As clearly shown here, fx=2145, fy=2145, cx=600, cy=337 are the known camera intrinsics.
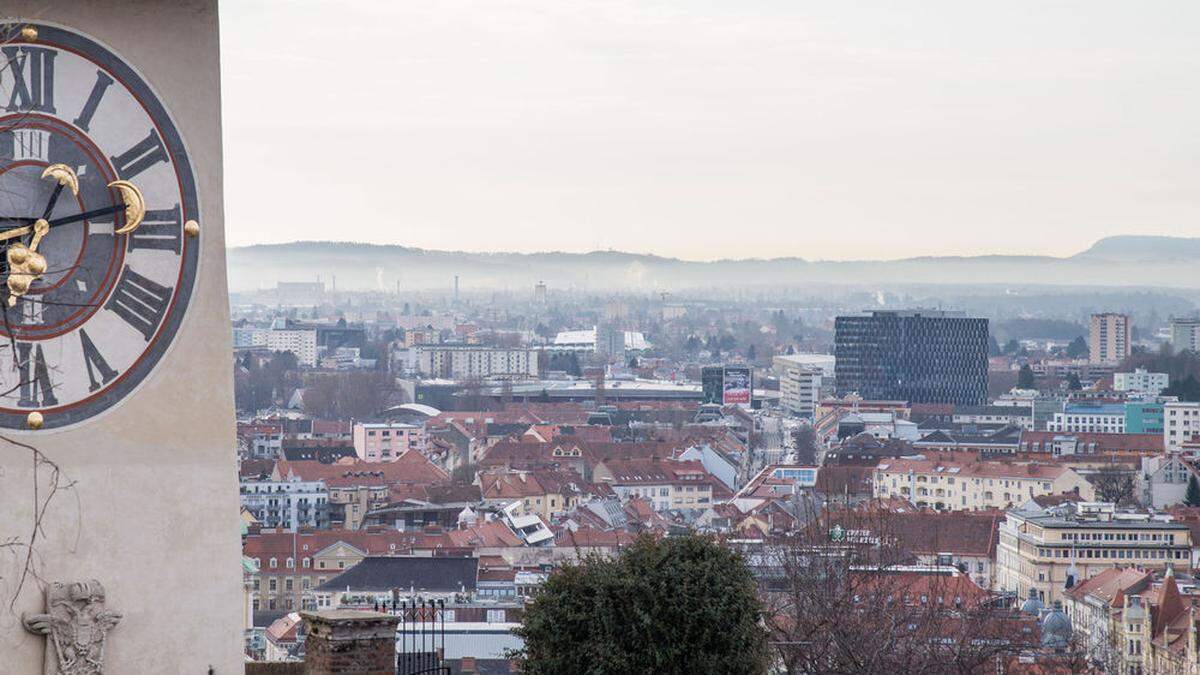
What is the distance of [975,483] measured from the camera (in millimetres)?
66812

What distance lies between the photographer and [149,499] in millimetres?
4457

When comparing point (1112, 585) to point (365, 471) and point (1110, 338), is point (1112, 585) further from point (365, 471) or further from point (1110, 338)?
point (1110, 338)

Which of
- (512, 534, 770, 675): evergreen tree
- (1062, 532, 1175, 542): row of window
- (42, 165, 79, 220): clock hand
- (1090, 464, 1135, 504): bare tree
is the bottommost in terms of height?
(1090, 464, 1135, 504): bare tree

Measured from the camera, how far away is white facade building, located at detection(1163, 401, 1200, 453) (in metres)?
86.3

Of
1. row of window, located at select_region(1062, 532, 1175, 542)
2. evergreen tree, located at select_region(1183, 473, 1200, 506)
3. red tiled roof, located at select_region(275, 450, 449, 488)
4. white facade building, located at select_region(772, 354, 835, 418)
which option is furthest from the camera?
white facade building, located at select_region(772, 354, 835, 418)

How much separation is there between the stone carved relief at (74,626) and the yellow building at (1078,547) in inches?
1724

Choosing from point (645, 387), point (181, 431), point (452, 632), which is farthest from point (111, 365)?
point (645, 387)

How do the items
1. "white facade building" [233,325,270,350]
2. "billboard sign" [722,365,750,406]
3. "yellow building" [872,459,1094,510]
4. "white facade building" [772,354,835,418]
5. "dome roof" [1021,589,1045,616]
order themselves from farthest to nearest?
"white facade building" [233,325,270,350]
"white facade building" [772,354,835,418]
"billboard sign" [722,365,750,406]
"yellow building" [872,459,1094,510]
"dome roof" [1021,589,1045,616]

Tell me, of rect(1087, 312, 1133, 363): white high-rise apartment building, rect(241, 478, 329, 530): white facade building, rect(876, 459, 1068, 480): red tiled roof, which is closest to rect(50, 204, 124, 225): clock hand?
rect(241, 478, 329, 530): white facade building

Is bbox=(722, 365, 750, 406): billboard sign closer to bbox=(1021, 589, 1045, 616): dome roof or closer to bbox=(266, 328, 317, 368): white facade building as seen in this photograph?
bbox=(266, 328, 317, 368): white facade building

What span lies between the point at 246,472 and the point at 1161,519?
1006 inches

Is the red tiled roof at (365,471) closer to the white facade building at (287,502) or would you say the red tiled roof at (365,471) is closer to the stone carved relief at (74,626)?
the white facade building at (287,502)

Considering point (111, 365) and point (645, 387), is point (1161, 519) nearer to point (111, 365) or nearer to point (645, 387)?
point (111, 365)

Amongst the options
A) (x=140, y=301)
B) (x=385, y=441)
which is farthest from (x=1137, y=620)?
(x=385, y=441)
